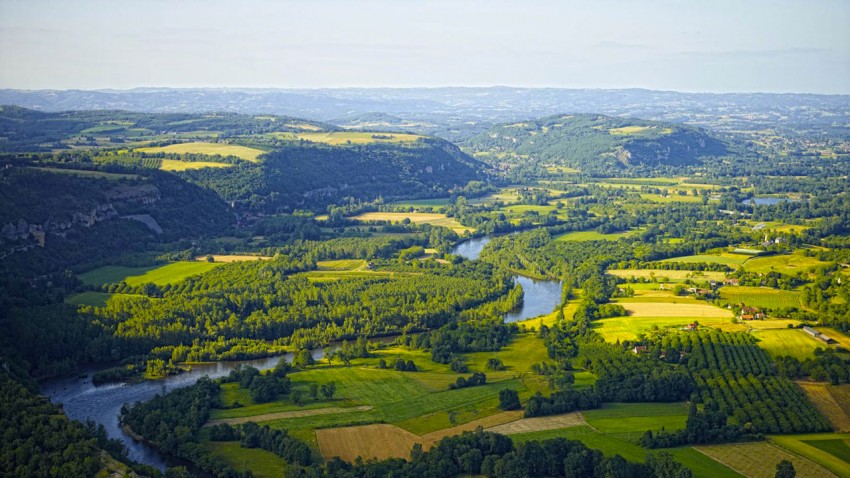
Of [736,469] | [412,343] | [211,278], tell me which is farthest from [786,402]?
[211,278]

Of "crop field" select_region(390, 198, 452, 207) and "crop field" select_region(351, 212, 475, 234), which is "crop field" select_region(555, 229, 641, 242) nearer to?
"crop field" select_region(351, 212, 475, 234)

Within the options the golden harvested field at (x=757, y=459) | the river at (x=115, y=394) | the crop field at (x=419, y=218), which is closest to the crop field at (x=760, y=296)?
the golden harvested field at (x=757, y=459)

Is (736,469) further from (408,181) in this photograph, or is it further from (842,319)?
(408,181)

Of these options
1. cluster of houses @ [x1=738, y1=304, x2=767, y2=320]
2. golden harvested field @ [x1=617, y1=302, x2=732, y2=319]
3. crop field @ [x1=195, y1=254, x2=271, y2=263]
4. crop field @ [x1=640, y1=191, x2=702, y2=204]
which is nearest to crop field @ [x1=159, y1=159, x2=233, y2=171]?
crop field @ [x1=195, y1=254, x2=271, y2=263]

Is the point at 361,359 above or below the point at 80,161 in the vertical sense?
below

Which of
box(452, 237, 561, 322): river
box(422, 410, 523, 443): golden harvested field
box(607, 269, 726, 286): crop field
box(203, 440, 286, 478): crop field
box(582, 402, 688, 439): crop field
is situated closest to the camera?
box(203, 440, 286, 478): crop field

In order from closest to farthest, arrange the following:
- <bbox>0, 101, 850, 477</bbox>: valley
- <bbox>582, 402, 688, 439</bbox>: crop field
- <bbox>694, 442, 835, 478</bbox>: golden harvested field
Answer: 1. <bbox>694, 442, 835, 478</bbox>: golden harvested field
2. <bbox>0, 101, 850, 477</bbox>: valley
3. <bbox>582, 402, 688, 439</bbox>: crop field

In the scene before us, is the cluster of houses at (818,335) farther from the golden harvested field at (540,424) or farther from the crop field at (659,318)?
the golden harvested field at (540,424)
